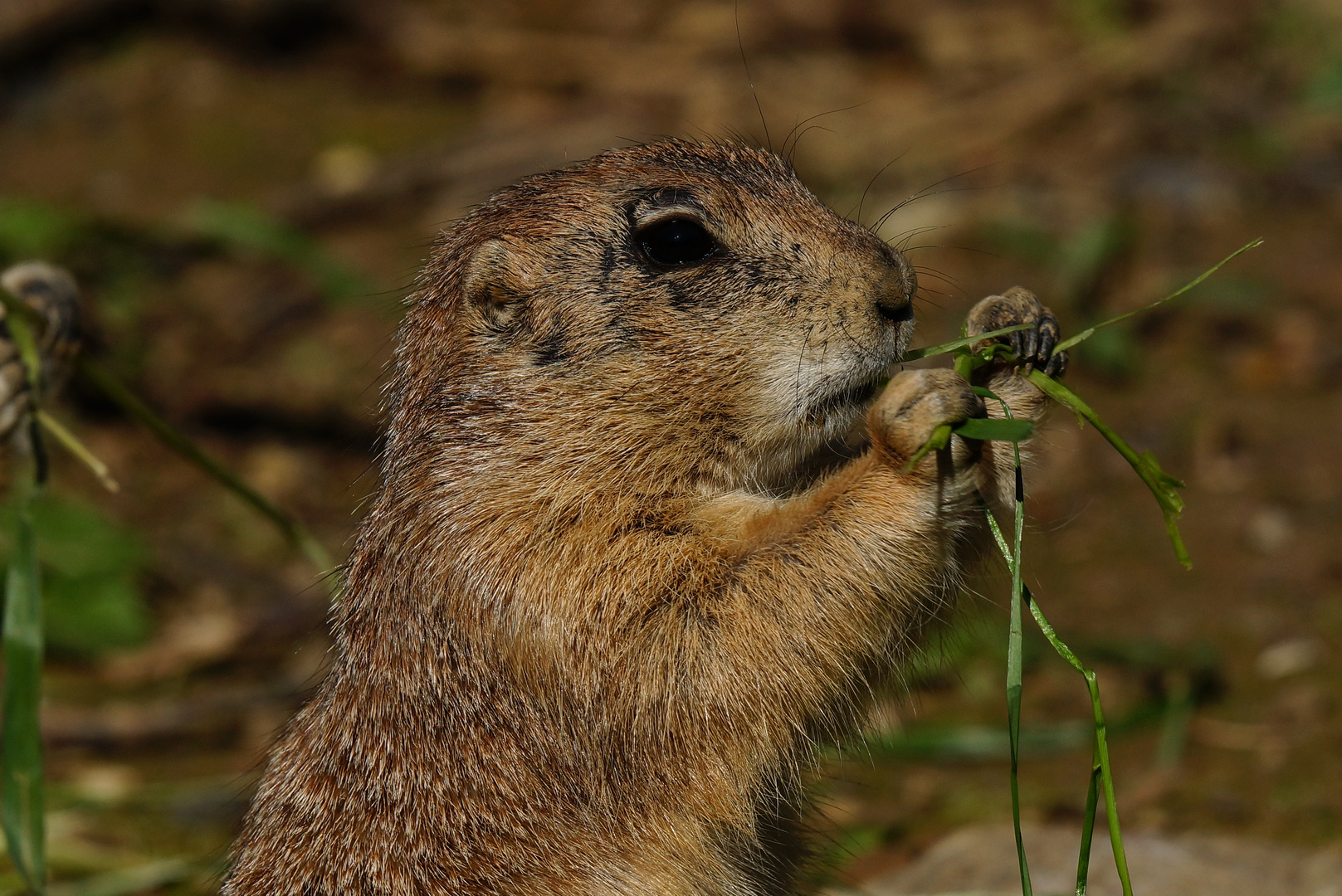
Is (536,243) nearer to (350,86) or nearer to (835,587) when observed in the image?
(835,587)

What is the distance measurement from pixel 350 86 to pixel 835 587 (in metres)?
9.35

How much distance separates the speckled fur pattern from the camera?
354cm

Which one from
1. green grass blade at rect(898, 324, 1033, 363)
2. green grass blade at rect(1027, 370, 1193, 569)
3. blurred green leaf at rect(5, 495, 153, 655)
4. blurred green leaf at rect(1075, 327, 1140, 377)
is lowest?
blurred green leaf at rect(5, 495, 153, 655)

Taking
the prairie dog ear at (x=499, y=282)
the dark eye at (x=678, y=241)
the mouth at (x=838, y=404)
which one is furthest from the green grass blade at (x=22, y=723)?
the mouth at (x=838, y=404)

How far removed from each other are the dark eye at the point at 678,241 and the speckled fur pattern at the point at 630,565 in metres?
0.03

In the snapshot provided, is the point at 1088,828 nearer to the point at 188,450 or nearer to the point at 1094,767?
the point at 1094,767

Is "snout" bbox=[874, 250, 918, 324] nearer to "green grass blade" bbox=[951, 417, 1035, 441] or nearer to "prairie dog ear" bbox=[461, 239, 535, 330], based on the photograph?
"green grass blade" bbox=[951, 417, 1035, 441]

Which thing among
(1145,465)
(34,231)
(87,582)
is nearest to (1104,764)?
(1145,465)

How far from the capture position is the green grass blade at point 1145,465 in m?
3.17

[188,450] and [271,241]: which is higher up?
[271,241]

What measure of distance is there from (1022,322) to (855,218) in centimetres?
521

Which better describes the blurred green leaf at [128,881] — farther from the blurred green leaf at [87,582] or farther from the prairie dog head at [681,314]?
the prairie dog head at [681,314]

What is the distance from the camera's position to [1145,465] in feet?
10.9

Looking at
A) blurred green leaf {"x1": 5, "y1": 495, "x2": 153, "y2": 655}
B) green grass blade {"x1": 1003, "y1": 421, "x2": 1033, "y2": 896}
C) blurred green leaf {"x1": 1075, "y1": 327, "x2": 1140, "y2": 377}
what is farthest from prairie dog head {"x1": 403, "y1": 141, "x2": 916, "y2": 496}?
blurred green leaf {"x1": 1075, "y1": 327, "x2": 1140, "y2": 377}
